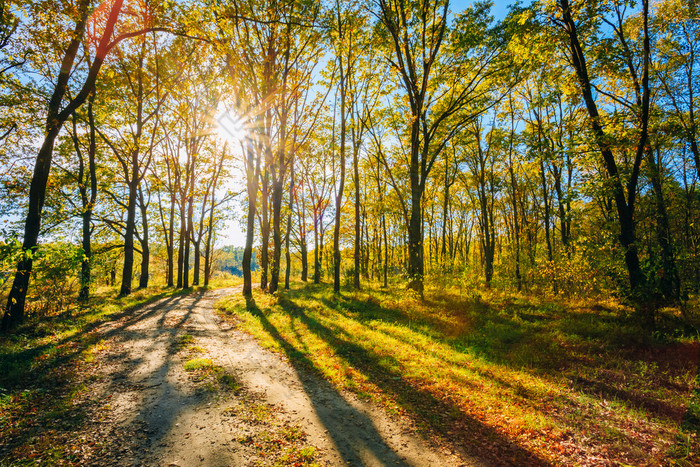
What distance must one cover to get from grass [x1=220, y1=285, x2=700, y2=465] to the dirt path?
2.15 feet

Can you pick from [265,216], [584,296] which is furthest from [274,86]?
[584,296]

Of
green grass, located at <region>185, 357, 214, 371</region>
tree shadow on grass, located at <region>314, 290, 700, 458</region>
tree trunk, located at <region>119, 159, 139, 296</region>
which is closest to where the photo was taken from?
tree shadow on grass, located at <region>314, 290, 700, 458</region>

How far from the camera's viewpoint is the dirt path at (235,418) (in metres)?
3.65

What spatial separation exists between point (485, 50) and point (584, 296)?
1262 centimetres

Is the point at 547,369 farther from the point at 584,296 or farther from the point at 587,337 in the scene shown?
the point at 584,296

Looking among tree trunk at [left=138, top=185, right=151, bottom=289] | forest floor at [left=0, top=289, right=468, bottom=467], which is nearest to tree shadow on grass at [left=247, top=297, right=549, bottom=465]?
forest floor at [left=0, top=289, right=468, bottom=467]

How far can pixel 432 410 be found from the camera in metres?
4.92

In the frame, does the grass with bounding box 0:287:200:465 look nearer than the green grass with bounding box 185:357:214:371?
Yes

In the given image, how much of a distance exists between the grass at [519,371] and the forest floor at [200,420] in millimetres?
750

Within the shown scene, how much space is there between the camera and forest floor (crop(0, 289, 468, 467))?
361 cm

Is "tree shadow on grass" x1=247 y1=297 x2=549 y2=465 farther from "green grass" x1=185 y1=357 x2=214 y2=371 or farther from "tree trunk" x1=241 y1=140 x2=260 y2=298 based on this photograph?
"tree trunk" x1=241 y1=140 x2=260 y2=298

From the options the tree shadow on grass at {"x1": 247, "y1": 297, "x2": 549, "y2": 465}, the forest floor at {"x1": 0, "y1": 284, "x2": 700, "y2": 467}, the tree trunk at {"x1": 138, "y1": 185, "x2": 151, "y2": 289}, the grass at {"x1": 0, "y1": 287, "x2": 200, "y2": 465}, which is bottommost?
the tree shadow on grass at {"x1": 247, "y1": 297, "x2": 549, "y2": 465}

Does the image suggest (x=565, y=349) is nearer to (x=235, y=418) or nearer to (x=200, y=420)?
(x=235, y=418)

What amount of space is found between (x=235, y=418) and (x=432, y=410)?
10.9ft
